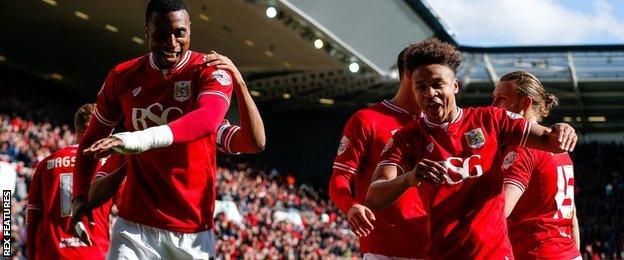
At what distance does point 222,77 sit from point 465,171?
50.7 inches

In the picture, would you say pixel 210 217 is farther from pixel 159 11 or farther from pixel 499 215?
pixel 499 215

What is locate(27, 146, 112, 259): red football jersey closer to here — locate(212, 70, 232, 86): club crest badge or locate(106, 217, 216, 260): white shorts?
locate(106, 217, 216, 260): white shorts

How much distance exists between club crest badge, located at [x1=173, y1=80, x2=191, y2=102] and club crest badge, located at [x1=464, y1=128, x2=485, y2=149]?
1.41 metres

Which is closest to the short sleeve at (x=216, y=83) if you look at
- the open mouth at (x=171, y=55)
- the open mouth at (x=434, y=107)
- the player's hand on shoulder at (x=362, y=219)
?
the open mouth at (x=171, y=55)

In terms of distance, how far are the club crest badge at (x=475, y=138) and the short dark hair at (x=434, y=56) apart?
1.09 feet

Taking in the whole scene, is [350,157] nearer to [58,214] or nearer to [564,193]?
[564,193]

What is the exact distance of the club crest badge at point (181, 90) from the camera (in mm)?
5375

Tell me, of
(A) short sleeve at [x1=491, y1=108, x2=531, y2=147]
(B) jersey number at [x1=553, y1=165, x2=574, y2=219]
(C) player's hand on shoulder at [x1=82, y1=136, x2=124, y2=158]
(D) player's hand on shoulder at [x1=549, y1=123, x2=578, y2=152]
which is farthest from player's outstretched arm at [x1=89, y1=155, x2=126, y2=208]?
(B) jersey number at [x1=553, y1=165, x2=574, y2=219]

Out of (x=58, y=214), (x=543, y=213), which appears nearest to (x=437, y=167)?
(x=543, y=213)

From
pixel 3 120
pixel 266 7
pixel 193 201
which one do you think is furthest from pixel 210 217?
pixel 266 7

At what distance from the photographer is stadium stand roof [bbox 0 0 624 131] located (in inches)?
1272

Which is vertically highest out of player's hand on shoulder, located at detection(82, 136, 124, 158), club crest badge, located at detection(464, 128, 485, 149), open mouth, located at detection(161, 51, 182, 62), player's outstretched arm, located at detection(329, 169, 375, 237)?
open mouth, located at detection(161, 51, 182, 62)

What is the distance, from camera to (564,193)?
6848mm

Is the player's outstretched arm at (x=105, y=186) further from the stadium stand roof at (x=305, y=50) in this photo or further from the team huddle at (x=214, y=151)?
the stadium stand roof at (x=305, y=50)
